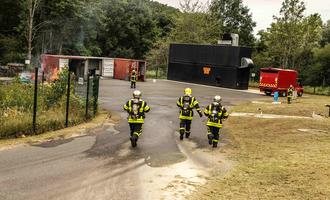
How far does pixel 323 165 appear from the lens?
11.6m

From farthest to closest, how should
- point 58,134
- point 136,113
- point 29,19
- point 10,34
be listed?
point 10,34 → point 29,19 → point 58,134 → point 136,113

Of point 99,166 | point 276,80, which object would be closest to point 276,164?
point 99,166

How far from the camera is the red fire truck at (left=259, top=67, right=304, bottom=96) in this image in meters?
42.9

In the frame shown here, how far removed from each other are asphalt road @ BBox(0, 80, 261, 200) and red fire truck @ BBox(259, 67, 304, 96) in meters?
27.1

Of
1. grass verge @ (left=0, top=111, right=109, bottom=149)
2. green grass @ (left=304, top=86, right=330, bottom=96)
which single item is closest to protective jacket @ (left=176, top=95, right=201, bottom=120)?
grass verge @ (left=0, top=111, right=109, bottom=149)

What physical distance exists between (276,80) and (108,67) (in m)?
20.5

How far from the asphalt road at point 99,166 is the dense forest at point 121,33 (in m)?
43.0

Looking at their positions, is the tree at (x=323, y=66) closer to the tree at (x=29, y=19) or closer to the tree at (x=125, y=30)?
the tree at (x=125, y=30)

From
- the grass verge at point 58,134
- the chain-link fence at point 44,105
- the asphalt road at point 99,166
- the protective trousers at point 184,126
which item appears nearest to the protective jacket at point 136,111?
the asphalt road at point 99,166

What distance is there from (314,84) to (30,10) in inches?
1402

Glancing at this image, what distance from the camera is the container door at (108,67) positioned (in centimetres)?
5366

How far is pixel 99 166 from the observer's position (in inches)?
435

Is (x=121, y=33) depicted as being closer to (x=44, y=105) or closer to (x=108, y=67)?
(x=108, y=67)

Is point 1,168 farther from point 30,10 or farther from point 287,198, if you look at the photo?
point 30,10
